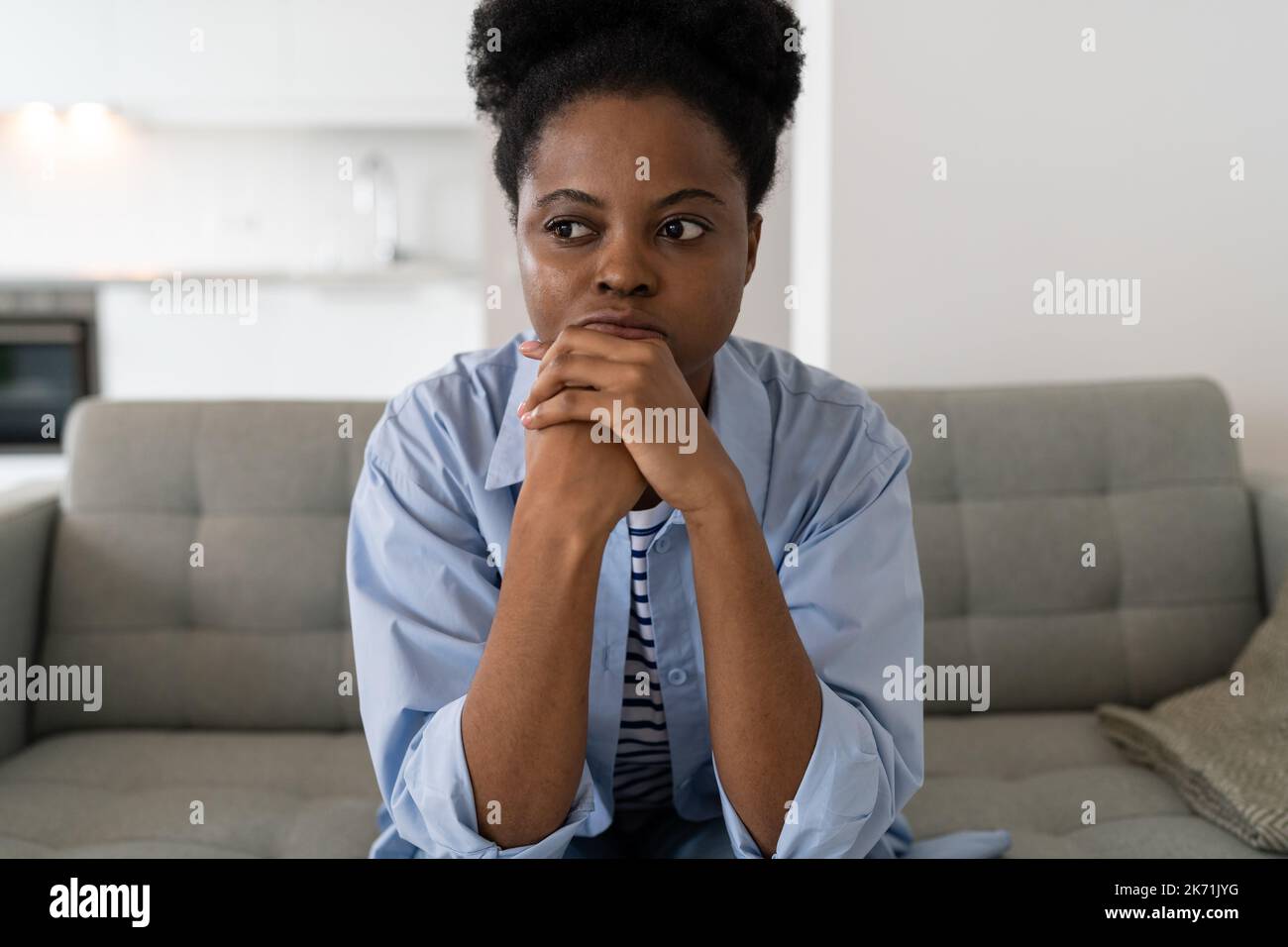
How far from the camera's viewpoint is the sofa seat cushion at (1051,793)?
1.27 m

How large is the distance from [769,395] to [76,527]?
1.11 meters

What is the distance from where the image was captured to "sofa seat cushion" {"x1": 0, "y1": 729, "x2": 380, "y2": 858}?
4.20 feet

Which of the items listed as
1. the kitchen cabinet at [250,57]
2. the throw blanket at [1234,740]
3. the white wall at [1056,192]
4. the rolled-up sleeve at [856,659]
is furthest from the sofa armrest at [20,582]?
the kitchen cabinet at [250,57]

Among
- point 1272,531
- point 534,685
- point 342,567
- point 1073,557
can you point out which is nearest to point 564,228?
point 534,685

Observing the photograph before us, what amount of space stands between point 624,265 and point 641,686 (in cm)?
41

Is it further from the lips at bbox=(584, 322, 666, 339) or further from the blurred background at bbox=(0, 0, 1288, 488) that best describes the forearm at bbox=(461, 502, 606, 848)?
the blurred background at bbox=(0, 0, 1288, 488)

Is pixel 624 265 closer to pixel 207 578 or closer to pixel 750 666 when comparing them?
pixel 750 666

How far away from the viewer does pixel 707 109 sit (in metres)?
0.89

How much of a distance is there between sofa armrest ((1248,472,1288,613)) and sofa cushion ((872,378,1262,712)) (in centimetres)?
2

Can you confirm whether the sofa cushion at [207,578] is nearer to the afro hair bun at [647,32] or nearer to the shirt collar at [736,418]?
the shirt collar at [736,418]

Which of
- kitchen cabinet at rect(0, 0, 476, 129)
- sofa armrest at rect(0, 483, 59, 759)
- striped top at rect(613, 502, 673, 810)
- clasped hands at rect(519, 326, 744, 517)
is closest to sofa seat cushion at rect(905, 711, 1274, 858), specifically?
striped top at rect(613, 502, 673, 810)

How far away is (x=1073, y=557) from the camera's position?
1.64 meters

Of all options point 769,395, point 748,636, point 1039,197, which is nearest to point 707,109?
point 769,395
